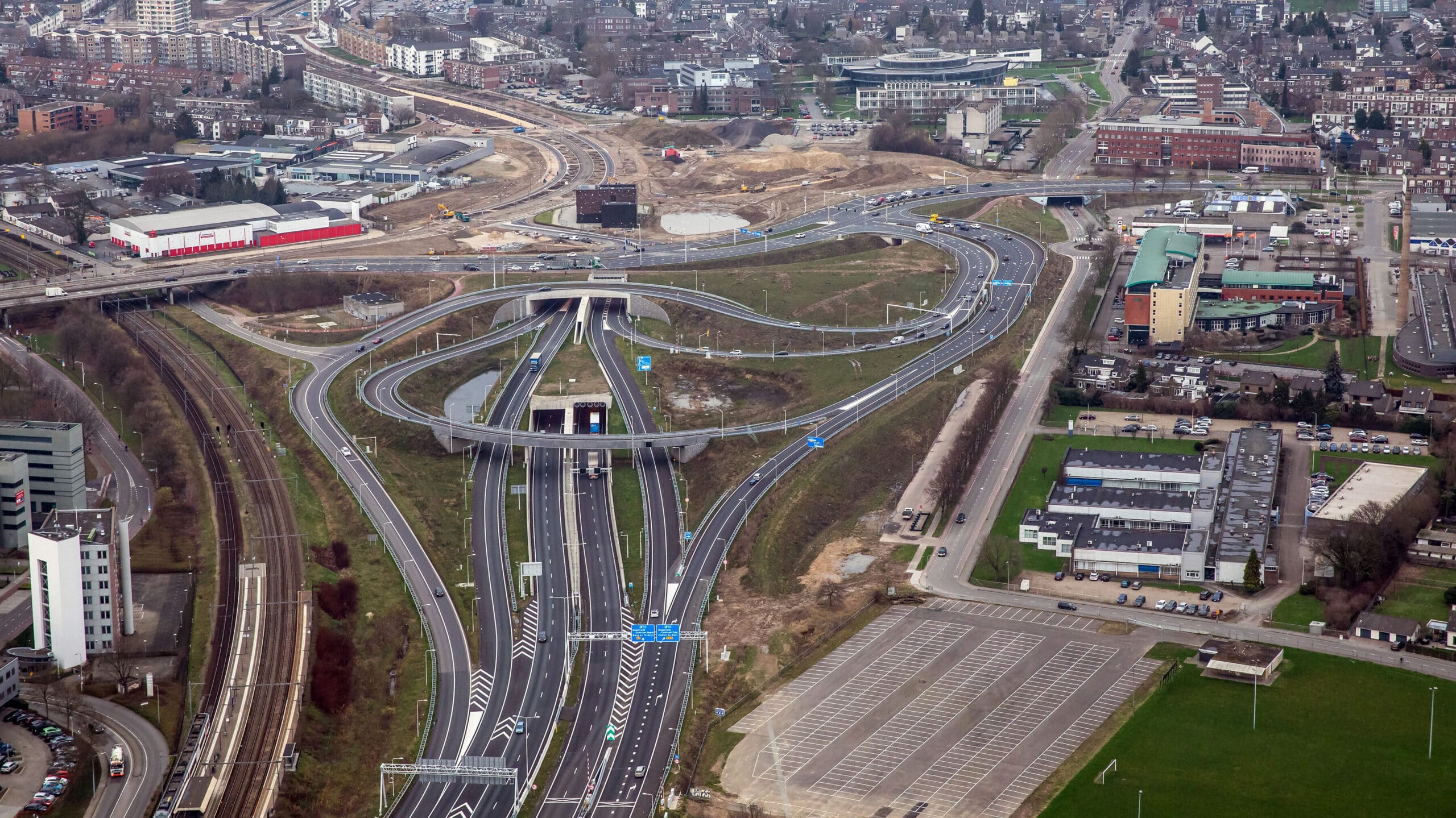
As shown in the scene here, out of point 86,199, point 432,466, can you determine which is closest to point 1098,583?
point 432,466

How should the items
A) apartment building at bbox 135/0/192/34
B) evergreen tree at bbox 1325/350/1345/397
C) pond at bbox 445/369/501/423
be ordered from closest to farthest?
evergreen tree at bbox 1325/350/1345/397 → pond at bbox 445/369/501/423 → apartment building at bbox 135/0/192/34

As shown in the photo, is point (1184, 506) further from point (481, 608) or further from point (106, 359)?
point (106, 359)

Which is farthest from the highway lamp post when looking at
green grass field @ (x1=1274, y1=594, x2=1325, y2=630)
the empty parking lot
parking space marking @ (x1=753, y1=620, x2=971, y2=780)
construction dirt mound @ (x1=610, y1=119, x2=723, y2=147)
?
construction dirt mound @ (x1=610, y1=119, x2=723, y2=147)

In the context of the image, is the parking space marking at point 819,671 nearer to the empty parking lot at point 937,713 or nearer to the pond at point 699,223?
the empty parking lot at point 937,713

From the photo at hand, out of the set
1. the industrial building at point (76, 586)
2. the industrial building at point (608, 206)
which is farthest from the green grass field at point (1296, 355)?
the industrial building at point (76, 586)

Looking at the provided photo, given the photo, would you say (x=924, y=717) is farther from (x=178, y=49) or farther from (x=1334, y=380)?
(x=178, y=49)

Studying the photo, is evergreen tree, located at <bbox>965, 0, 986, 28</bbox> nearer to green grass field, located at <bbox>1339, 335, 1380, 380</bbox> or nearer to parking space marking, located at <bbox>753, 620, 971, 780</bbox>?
green grass field, located at <bbox>1339, 335, 1380, 380</bbox>
